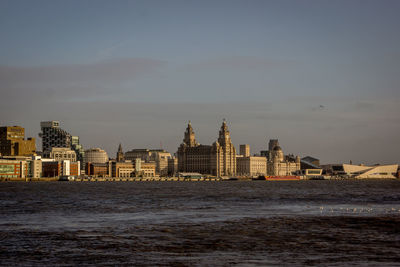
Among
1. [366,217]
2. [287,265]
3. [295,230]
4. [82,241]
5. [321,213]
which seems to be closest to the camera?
[287,265]

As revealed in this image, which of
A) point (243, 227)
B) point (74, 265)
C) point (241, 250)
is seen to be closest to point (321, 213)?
point (243, 227)

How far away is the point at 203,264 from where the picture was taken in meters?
30.0

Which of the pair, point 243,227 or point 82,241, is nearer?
point 82,241

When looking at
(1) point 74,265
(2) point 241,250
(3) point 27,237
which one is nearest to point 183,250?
(2) point 241,250

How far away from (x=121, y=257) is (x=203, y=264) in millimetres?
5019

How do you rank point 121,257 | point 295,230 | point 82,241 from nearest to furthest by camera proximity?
point 121,257, point 82,241, point 295,230

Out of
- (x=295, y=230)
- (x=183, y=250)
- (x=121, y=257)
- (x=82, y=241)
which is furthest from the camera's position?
(x=295, y=230)

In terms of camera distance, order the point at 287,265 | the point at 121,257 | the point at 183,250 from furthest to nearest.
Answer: the point at 183,250, the point at 121,257, the point at 287,265

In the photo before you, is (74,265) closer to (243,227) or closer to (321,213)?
(243,227)

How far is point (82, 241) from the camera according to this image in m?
38.2

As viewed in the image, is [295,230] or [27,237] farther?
[295,230]

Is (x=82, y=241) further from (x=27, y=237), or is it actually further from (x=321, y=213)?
(x=321, y=213)

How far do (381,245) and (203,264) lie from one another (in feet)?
43.0

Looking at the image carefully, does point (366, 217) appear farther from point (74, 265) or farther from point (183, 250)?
point (74, 265)
